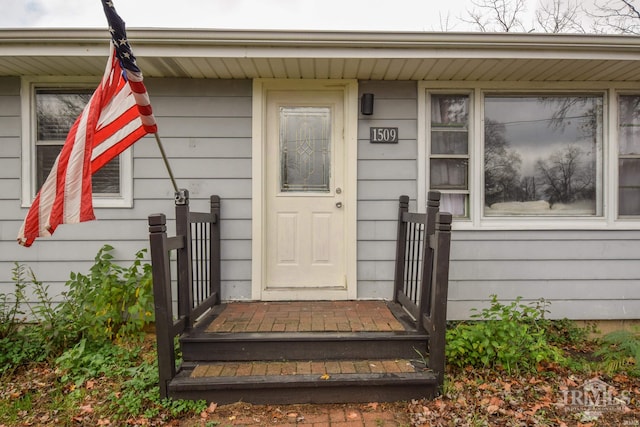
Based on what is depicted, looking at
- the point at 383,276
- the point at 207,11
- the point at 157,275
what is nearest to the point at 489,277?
the point at 383,276

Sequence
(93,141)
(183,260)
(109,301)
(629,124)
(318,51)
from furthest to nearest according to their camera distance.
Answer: (629,124) → (109,301) → (318,51) → (183,260) → (93,141)

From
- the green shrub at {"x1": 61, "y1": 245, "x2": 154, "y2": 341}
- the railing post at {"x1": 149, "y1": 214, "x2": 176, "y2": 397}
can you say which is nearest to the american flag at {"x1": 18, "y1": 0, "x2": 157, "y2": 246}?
the railing post at {"x1": 149, "y1": 214, "x2": 176, "y2": 397}

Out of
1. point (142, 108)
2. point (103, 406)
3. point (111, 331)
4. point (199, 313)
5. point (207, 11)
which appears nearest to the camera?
point (142, 108)

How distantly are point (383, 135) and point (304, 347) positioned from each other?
6.42ft

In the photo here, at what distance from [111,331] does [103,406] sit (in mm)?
867

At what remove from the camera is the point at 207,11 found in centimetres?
925

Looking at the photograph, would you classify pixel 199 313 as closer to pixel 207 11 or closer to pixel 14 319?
pixel 14 319

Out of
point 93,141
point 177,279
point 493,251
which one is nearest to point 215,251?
point 177,279

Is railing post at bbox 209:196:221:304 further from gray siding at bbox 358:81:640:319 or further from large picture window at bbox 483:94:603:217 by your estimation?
large picture window at bbox 483:94:603:217

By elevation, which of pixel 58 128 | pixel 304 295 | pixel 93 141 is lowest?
pixel 304 295

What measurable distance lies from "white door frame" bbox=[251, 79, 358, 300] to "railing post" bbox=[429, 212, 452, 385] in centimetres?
112

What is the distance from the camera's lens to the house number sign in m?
3.36

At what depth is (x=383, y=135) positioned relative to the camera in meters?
3.36

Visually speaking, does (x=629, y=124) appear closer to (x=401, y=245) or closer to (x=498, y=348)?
(x=401, y=245)
